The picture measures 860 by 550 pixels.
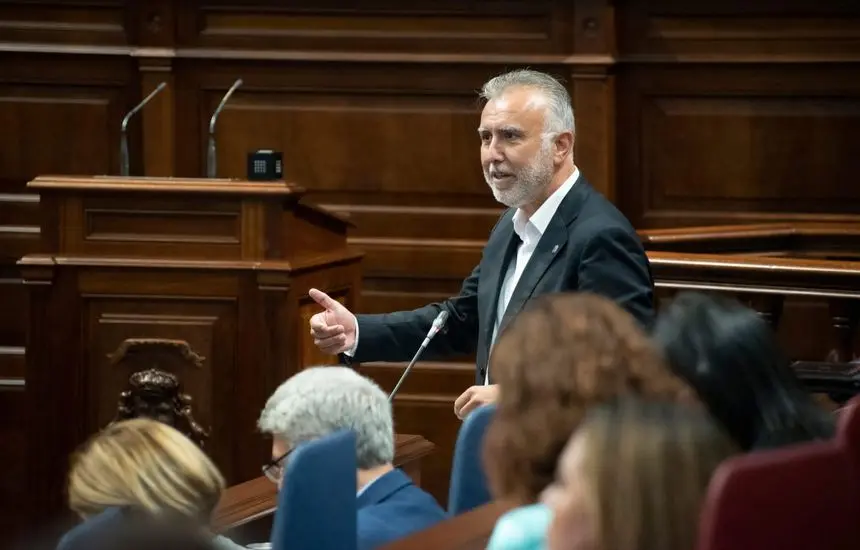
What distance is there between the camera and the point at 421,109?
21.0ft

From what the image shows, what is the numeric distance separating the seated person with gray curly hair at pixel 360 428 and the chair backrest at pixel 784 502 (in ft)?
3.42

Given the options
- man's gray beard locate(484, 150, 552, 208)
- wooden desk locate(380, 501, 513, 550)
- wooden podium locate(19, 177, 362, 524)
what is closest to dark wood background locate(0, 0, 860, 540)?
wooden podium locate(19, 177, 362, 524)

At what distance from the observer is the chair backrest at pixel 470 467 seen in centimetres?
257

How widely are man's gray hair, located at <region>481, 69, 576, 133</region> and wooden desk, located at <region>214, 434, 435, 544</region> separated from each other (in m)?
0.83

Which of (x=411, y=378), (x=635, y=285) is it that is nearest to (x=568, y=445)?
(x=635, y=285)

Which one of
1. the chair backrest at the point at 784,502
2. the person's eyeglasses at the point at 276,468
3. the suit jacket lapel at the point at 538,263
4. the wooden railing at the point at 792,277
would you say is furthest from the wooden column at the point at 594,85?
the chair backrest at the point at 784,502

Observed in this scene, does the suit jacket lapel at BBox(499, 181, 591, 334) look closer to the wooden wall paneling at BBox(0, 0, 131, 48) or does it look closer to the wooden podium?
→ the wooden podium

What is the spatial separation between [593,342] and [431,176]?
4647mm

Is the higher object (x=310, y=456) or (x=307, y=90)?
(x=307, y=90)

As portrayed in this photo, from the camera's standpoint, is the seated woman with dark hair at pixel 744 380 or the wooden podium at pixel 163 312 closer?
the seated woman with dark hair at pixel 744 380

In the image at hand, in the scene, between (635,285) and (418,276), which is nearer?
(635,285)

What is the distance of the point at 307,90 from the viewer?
647cm

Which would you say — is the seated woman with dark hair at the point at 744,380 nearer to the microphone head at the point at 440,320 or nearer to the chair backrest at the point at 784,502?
the chair backrest at the point at 784,502

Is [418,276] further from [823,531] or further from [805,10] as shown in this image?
[823,531]
